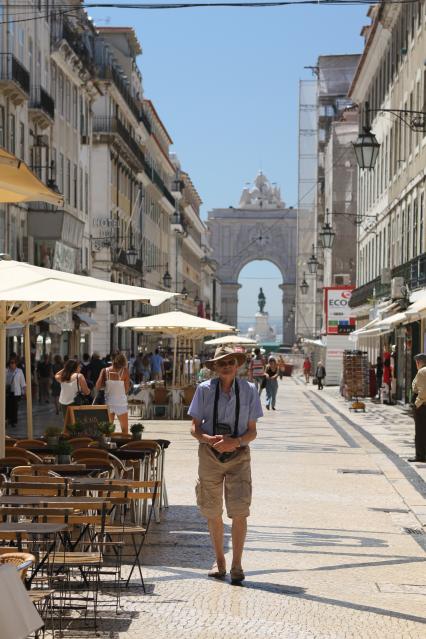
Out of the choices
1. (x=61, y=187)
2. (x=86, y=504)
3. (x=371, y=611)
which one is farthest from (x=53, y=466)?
(x=61, y=187)

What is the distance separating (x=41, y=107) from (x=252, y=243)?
119078 millimetres

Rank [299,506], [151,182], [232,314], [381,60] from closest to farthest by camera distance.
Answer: [299,506] → [381,60] → [151,182] → [232,314]

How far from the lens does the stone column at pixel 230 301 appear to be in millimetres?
160250

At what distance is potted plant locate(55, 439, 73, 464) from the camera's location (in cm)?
1086

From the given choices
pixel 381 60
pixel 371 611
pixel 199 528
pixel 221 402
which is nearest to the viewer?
pixel 371 611

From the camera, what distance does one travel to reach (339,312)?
5909cm

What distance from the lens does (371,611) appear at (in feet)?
26.3

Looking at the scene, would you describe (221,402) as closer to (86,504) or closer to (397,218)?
(86,504)

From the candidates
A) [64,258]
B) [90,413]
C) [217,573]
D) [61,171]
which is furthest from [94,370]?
[217,573]

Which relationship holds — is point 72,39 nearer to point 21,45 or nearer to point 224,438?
point 21,45

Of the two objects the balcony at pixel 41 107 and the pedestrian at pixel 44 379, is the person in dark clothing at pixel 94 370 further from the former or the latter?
the balcony at pixel 41 107

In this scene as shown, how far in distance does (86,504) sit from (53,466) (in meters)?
2.18

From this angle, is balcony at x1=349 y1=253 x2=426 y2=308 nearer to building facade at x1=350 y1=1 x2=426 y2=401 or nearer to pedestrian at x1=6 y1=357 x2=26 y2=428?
building facade at x1=350 y1=1 x2=426 y2=401

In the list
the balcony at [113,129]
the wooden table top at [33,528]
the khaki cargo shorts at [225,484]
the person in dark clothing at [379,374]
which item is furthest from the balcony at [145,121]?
the wooden table top at [33,528]
